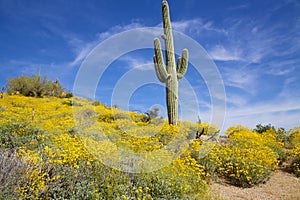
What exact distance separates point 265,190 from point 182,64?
569 centimetres

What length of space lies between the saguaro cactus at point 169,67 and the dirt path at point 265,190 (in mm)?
3711

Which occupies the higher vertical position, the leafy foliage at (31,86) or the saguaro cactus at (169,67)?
the leafy foliage at (31,86)

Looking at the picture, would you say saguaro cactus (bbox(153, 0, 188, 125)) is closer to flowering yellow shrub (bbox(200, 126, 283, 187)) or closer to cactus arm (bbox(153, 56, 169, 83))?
cactus arm (bbox(153, 56, 169, 83))

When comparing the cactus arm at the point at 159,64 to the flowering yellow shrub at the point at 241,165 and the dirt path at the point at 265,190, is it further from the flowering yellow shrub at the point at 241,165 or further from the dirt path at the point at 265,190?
the dirt path at the point at 265,190

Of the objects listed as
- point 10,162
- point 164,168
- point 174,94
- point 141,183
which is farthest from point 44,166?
point 174,94

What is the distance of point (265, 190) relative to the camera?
5801 millimetres

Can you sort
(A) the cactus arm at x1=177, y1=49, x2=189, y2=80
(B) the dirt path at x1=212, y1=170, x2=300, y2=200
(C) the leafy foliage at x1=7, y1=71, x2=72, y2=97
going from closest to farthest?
(B) the dirt path at x1=212, y1=170, x2=300, y2=200 → (A) the cactus arm at x1=177, y1=49, x2=189, y2=80 → (C) the leafy foliage at x1=7, y1=71, x2=72, y2=97

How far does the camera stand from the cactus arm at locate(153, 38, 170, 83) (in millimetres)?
8852

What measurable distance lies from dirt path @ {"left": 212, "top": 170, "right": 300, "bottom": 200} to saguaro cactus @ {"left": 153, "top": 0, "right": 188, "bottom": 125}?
12.2ft

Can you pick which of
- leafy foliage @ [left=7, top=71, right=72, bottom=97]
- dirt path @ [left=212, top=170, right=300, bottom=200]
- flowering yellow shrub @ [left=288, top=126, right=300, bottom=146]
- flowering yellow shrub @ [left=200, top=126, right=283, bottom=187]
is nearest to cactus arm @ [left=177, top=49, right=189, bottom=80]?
flowering yellow shrub @ [left=200, top=126, right=283, bottom=187]

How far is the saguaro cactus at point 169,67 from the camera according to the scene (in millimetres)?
8969

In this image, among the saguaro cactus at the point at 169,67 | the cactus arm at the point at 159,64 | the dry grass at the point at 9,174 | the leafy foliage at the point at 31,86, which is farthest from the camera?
the leafy foliage at the point at 31,86

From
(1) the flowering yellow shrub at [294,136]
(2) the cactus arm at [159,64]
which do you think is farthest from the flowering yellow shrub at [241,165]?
(1) the flowering yellow shrub at [294,136]

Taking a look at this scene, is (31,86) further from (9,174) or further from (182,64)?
(9,174)
